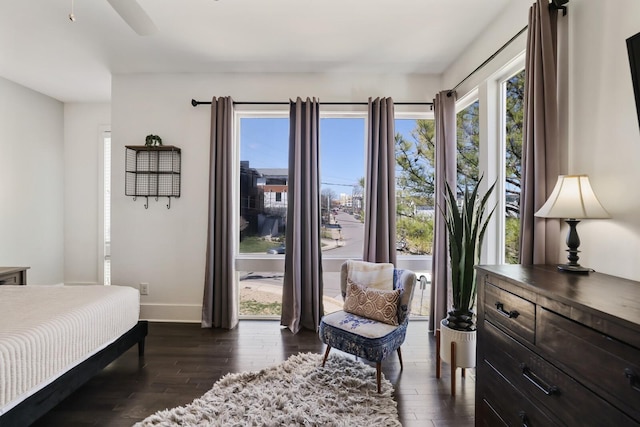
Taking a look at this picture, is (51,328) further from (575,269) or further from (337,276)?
(575,269)

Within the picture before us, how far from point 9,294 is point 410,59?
158 inches

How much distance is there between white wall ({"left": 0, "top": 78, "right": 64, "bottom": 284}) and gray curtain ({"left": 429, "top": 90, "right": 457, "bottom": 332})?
197 inches

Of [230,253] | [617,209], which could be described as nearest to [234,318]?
[230,253]

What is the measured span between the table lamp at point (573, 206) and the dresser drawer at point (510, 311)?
353 millimetres

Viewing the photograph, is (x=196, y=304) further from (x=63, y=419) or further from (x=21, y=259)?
(x=21, y=259)

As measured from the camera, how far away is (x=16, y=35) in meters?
2.57

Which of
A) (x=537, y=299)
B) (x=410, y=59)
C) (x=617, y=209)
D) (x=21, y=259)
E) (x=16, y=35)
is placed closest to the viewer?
(x=537, y=299)

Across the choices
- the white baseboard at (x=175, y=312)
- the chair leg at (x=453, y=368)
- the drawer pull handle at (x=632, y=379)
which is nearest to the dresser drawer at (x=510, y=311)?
the drawer pull handle at (x=632, y=379)

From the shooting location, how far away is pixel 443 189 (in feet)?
9.85

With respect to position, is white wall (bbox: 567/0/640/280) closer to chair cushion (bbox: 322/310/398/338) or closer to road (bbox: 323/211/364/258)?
chair cushion (bbox: 322/310/398/338)

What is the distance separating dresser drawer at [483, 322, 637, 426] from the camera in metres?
0.93

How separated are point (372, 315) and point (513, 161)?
168 cm

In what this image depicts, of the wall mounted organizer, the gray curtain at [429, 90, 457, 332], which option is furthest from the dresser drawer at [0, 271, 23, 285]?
the gray curtain at [429, 90, 457, 332]

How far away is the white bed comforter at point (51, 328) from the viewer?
147 cm
